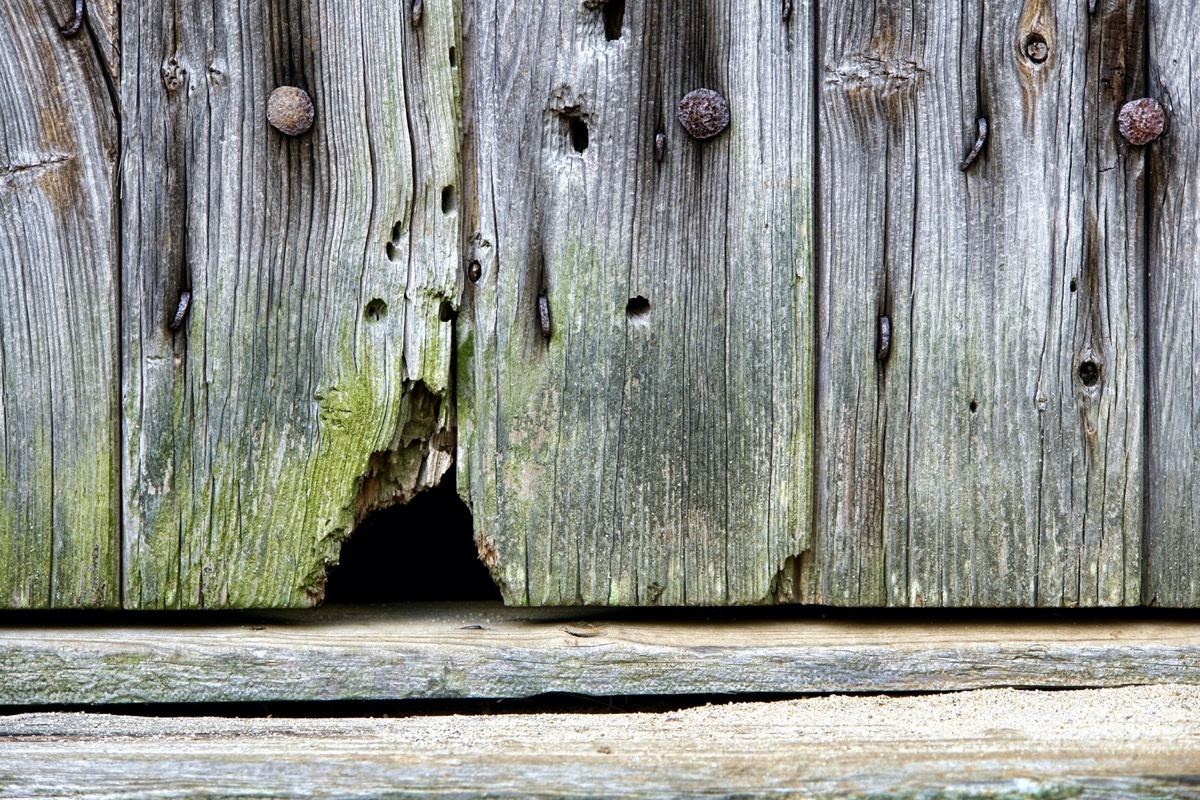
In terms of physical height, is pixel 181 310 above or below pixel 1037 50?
below

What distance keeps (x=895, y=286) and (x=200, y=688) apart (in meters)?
1.43

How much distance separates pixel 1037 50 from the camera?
170 cm

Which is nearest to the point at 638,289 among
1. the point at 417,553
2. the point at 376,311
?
the point at 376,311

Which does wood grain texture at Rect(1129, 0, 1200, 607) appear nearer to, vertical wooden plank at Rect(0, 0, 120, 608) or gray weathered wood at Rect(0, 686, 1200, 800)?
gray weathered wood at Rect(0, 686, 1200, 800)

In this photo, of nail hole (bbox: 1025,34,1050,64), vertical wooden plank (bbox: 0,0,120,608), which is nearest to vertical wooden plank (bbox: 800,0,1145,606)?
nail hole (bbox: 1025,34,1050,64)

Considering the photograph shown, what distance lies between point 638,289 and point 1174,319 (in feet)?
3.10

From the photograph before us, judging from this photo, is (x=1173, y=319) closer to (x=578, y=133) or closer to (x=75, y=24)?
(x=578, y=133)

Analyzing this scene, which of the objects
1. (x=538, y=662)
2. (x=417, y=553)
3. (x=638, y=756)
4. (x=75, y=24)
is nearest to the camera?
(x=638, y=756)

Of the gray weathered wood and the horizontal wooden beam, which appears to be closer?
the gray weathered wood

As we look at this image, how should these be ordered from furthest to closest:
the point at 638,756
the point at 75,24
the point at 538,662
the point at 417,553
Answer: the point at 417,553 → the point at 538,662 → the point at 75,24 → the point at 638,756

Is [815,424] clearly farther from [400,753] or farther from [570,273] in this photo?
[400,753]

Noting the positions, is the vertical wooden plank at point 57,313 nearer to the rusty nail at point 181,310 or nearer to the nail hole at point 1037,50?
the rusty nail at point 181,310

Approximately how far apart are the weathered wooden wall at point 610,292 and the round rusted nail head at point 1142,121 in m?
0.04

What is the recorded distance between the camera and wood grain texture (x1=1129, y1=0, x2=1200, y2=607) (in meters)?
1.71
